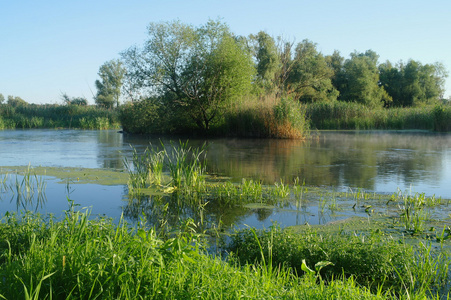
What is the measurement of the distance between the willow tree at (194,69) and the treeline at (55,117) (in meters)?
13.4

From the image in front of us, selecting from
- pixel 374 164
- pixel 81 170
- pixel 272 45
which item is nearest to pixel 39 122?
pixel 272 45

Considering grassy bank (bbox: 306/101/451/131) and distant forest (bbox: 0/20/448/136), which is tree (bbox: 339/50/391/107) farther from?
distant forest (bbox: 0/20/448/136)

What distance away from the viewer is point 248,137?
979 inches

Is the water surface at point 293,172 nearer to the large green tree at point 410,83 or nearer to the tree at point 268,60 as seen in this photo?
the tree at point 268,60

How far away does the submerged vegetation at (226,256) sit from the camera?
2.74m

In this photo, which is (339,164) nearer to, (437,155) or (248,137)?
(437,155)

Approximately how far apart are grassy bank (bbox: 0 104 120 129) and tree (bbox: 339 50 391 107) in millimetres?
33737

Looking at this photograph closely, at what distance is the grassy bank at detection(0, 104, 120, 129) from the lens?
136 feet

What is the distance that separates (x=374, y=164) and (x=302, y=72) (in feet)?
148

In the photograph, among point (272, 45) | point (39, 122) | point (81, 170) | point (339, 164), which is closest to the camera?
point (81, 170)

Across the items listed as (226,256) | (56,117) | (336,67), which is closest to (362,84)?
(336,67)

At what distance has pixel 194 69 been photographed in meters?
28.2

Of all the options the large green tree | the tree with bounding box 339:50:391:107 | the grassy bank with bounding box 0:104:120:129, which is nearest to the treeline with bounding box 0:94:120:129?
the grassy bank with bounding box 0:104:120:129

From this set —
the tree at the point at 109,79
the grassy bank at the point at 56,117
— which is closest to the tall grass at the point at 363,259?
the grassy bank at the point at 56,117
